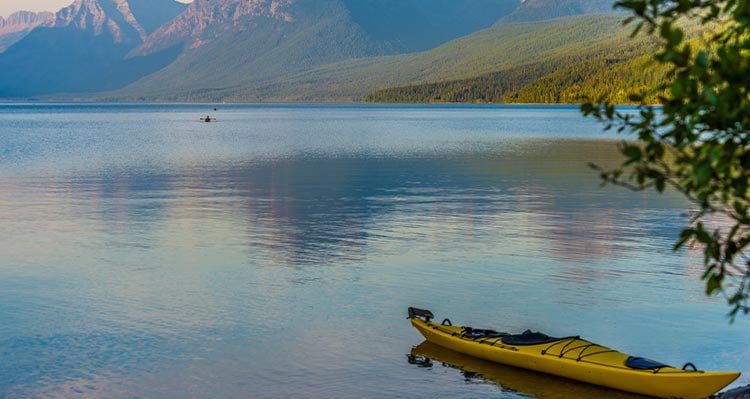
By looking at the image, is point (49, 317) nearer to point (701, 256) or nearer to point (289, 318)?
point (289, 318)

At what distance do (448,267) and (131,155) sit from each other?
5379 cm

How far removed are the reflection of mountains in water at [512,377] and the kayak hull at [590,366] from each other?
0.11 m

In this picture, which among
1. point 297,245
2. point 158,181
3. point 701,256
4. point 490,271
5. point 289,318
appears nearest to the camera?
point 289,318

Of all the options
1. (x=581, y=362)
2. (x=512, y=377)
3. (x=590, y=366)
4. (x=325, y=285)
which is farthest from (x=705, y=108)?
(x=325, y=285)

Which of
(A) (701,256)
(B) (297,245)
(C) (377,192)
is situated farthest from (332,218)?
(A) (701,256)

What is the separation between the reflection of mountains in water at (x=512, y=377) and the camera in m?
16.8

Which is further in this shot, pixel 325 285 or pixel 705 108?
pixel 325 285

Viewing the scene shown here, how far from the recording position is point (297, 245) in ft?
101

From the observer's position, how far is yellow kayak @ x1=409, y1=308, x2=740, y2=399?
1575cm

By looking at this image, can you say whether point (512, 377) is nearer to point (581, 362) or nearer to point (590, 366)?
point (581, 362)

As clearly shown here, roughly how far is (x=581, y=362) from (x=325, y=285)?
9466 mm

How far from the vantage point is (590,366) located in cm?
1675

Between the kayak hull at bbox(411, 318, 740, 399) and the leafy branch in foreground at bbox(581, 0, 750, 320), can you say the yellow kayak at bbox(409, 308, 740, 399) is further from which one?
the leafy branch in foreground at bbox(581, 0, 750, 320)

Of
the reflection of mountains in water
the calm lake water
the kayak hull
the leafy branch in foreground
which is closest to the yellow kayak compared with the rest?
the kayak hull
